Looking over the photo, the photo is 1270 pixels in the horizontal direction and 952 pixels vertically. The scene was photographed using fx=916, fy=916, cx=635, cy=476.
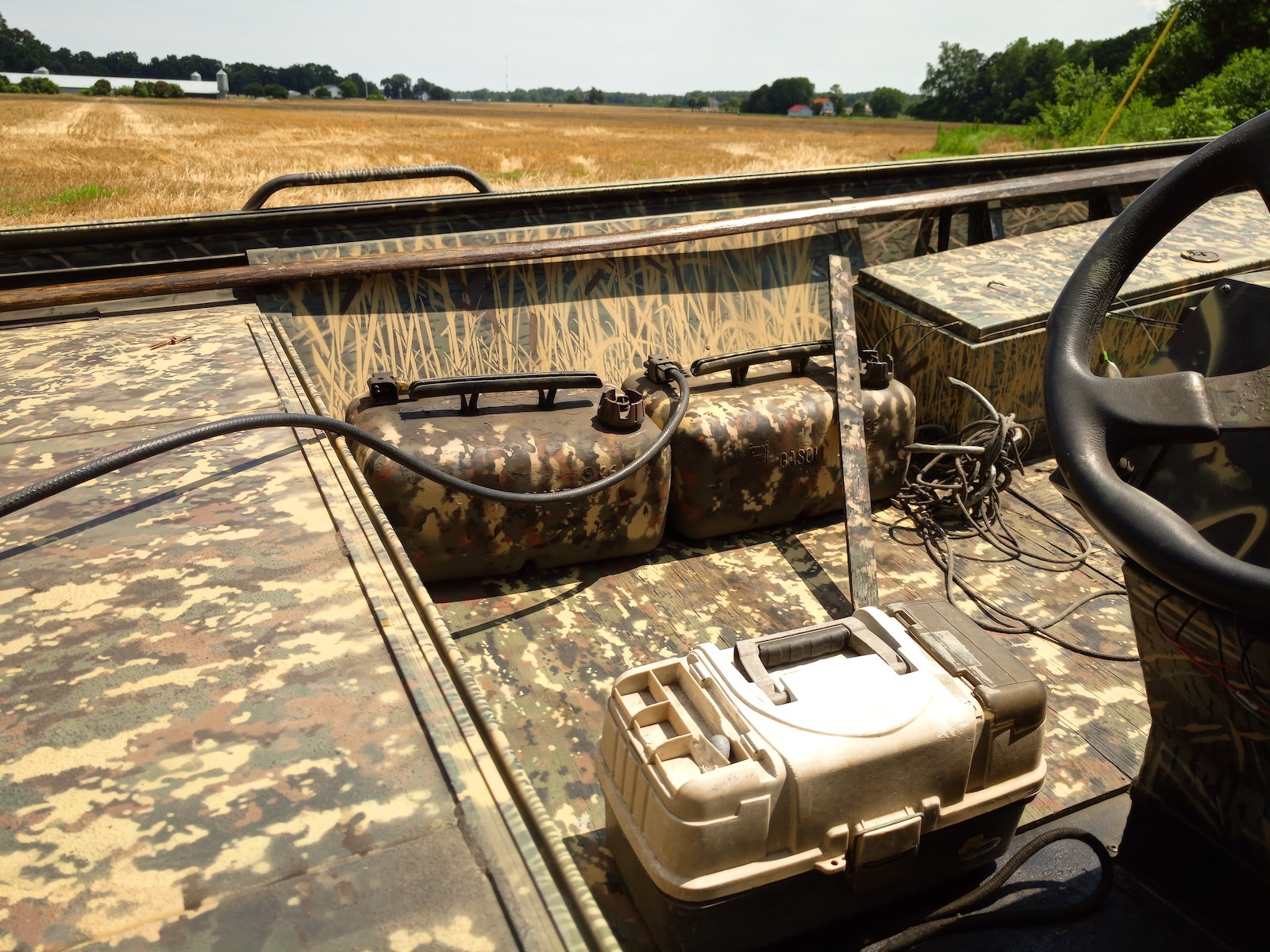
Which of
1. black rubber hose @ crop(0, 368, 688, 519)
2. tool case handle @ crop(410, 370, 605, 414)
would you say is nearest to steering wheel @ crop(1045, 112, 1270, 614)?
black rubber hose @ crop(0, 368, 688, 519)

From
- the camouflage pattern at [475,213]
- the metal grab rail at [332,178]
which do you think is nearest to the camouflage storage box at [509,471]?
the camouflage pattern at [475,213]

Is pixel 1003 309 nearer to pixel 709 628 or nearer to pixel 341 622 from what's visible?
pixel 709 628

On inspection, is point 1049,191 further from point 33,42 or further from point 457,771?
point 33,42

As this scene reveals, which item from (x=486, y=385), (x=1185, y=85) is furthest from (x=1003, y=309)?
(x=1185, y=85)

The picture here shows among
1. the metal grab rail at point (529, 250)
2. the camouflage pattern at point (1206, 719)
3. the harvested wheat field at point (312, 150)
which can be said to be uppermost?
the harvested wheat field at point (312, 150)

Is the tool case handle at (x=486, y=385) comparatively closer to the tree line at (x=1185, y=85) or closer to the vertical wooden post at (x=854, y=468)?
the vertical wooden post at (x=854, y=468)

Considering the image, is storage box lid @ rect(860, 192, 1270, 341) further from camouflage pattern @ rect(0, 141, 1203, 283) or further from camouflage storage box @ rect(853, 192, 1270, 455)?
camouflage pattern @ rect(0, 141, 1203, 283)

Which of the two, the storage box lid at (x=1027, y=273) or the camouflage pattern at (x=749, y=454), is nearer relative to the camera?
the camouflage pattern at (x=749, y=454)

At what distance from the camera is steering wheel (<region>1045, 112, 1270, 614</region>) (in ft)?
3.88

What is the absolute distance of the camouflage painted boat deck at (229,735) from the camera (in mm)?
812

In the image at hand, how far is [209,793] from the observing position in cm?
94

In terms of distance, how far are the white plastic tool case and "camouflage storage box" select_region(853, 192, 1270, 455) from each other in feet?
5.52

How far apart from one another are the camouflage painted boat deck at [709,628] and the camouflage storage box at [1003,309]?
1.53 feet

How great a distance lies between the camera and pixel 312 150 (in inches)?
886
